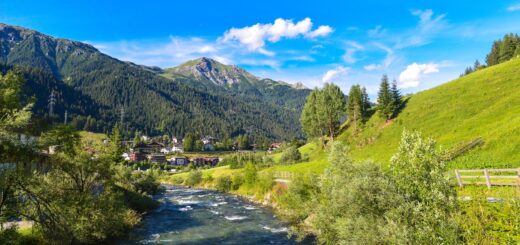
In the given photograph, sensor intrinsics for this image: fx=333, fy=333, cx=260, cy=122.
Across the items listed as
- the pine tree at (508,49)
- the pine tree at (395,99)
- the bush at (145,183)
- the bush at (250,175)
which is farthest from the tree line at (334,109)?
the pine tree at (508,49)

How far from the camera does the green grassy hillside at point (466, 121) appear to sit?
43594 millimetres

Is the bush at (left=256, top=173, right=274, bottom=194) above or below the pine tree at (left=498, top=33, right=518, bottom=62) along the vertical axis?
below

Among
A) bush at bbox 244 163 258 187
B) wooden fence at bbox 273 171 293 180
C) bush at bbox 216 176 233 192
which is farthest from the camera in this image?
bush at bbox 216 176 233 192

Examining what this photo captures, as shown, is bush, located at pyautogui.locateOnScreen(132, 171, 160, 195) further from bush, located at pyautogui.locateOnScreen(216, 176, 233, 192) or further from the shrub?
the shrub

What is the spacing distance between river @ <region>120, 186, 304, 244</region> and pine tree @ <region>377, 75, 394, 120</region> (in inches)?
1839

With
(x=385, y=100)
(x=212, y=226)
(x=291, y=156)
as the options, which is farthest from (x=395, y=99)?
(x=212, y=226)

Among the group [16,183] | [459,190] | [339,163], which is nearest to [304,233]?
[339,163]

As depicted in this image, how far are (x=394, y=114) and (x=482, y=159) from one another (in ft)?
175

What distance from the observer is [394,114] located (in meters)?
93.6

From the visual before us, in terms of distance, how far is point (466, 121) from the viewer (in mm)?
67812

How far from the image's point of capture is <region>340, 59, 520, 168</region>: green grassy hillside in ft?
143

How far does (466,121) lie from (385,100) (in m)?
26.2

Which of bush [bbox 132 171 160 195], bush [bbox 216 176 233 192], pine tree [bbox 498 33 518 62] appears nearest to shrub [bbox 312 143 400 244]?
bush [bbox 132 171 160 195]

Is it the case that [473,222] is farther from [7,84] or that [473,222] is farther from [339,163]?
[7,84]
